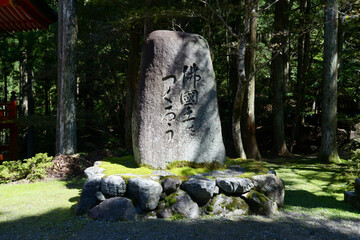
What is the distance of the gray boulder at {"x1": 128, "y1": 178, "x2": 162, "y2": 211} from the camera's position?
13.1 ft

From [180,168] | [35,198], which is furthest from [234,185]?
[35,198]

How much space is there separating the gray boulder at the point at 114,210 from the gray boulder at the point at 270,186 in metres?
1.99

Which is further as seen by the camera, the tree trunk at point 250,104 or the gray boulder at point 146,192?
the tree trunk at point 250,104

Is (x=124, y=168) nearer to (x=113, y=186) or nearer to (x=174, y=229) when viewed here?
(x=113, y=186)

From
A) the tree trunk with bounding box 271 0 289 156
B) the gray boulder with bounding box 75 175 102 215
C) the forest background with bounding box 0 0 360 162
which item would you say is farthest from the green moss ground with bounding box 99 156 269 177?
the tree trunk with bounding box 271 0 289 156

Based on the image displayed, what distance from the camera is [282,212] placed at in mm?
4340

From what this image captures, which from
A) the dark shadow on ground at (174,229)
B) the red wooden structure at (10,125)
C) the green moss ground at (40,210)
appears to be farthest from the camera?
the red wooden structure at (10,125)

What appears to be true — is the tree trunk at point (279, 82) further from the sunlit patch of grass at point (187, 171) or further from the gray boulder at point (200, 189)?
the gray boulder at point (200, 189)

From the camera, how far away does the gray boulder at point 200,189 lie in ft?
13.4

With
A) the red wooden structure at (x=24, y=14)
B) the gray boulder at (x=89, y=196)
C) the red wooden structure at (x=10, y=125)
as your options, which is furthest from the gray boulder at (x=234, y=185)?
the red wooden structure at (x=10, y=125)

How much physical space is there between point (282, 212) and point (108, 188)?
275cm

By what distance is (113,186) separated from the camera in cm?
409

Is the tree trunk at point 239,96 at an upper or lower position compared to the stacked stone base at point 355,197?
upper

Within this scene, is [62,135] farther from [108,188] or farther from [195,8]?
[195,8]
